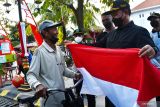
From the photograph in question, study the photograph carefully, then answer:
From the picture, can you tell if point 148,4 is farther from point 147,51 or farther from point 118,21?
point 147,51

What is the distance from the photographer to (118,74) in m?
4.16

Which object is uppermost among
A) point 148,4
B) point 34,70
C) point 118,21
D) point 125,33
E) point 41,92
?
point 148,4

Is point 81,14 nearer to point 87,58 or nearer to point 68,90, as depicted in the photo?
point 87,58

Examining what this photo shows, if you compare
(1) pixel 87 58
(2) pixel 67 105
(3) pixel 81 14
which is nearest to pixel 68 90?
(2) pixel 67 105

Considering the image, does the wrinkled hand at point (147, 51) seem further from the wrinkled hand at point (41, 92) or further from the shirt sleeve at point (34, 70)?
the shirt sleeve at point (34, 70)

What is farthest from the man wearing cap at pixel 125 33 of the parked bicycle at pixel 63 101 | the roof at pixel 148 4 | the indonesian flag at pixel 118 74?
the roof at pixel 148 4

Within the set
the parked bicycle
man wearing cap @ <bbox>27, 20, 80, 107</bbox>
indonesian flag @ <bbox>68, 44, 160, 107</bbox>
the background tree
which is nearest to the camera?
indonesian flag @ <bbox>68, 44, 160, 107</bbox>

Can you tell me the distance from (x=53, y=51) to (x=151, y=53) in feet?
4.36

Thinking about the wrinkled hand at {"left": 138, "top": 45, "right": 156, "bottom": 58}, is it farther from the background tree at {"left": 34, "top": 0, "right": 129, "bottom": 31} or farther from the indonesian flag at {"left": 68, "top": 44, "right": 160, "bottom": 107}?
the background tree at {"left": 34, "top": 0, "right": 129, "bottom": 31}

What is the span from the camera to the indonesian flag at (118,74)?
3750mm

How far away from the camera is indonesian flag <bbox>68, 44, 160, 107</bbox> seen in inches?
148

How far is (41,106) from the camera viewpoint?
441 centimetres

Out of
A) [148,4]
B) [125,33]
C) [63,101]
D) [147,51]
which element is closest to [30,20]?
[125,33]

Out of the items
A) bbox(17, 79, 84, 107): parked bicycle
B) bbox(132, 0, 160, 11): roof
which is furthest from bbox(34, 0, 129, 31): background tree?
bbox(132, 0, 160, 11): roof
